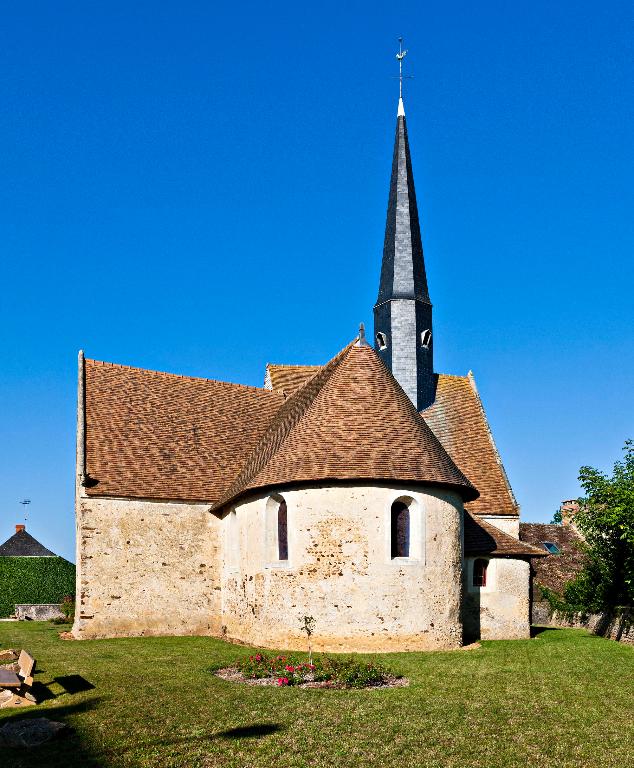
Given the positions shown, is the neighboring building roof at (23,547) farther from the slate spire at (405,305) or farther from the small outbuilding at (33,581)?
the slate spire at (405,305)

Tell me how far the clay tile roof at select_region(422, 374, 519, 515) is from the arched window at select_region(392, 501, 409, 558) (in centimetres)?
641

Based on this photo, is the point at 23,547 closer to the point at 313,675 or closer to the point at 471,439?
the point at 471,439

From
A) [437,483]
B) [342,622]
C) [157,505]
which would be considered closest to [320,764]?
[342,622]

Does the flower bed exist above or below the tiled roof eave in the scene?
below

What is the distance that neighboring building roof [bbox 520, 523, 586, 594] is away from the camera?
34541mm

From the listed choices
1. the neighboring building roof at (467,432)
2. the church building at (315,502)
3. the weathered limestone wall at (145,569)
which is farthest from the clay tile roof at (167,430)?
the neighboring building roof at (467,432)

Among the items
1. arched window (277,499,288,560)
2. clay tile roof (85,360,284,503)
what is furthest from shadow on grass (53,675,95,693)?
clay tile roof (85,360,284,503)

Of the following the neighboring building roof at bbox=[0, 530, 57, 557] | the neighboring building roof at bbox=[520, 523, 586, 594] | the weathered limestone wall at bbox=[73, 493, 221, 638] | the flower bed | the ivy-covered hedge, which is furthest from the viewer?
the neighboring building roof at bbox=[0, 530, 57, 557]

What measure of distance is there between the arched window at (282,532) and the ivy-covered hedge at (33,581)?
18603mm

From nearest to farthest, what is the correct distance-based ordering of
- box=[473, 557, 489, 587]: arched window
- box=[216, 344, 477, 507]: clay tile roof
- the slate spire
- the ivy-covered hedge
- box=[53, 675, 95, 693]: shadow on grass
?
box=[53, 675, 95, 693]: shadow on grass < box=[216, 344, 477, 507]: clay tile roof < box=[473, 557, 489, 587]: arched window < the slate spire < the ivy-covered hedge

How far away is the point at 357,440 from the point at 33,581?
21.2 m

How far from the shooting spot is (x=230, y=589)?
21.6m

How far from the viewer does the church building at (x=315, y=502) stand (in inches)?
698

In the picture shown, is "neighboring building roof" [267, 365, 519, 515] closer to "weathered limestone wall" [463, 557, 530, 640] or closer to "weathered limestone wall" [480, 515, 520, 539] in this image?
"weathered limestone wall" [480, 515, 520, 539]
